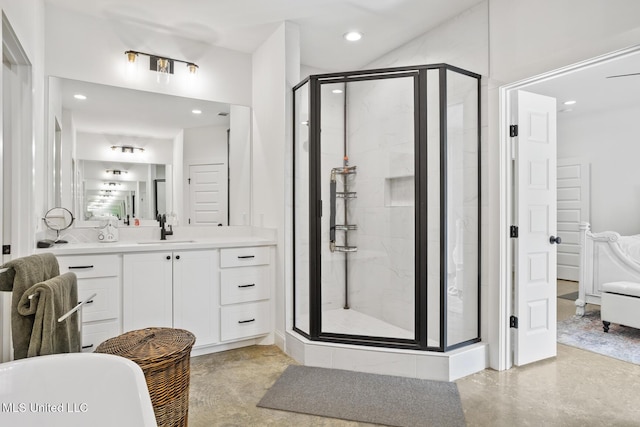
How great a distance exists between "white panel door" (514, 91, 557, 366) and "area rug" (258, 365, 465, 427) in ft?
2.70

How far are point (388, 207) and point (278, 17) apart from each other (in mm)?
1760

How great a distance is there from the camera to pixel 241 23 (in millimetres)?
3078

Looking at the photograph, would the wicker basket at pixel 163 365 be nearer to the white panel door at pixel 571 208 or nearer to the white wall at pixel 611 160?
the white panel door at pixel 571 208

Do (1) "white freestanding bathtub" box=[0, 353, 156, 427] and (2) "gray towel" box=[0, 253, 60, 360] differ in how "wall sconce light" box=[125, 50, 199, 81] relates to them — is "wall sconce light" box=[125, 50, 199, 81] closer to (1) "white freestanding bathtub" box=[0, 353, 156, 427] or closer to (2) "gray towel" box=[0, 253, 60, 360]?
(2) "gray towel" box=[0, 253, 60, 360]

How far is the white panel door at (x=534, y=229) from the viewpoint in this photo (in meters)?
2.75

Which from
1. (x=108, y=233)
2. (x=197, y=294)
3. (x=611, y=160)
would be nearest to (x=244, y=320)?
(x=197, y=294)

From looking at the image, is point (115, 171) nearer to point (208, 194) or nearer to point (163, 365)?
point (208, 194)

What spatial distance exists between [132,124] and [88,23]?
0.81 metres

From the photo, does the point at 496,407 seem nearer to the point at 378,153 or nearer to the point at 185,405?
the point at 185,405

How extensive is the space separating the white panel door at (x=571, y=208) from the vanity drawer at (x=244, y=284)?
521cm

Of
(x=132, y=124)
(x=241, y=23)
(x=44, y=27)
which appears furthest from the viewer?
(x=132, y=124)

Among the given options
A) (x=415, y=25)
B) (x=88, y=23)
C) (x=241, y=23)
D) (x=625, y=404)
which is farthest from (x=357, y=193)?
(x=88, y=23)

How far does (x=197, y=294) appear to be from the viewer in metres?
2.96

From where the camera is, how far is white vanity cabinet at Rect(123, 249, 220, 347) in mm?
2727
